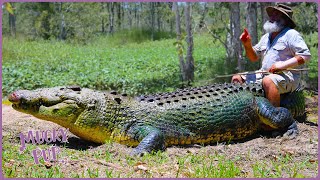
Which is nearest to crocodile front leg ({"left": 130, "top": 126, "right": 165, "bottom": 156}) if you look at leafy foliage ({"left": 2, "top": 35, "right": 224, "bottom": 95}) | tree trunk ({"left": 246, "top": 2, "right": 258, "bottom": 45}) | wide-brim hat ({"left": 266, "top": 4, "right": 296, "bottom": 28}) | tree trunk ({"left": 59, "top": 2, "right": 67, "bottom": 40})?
wide-brim hat ({"left": 266, "top": 4, "right": 296, "bottom": 28})

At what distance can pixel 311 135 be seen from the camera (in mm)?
4969

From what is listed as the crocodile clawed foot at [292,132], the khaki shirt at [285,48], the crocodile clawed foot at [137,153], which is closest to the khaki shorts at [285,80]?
the khaki shirt at [285,48]

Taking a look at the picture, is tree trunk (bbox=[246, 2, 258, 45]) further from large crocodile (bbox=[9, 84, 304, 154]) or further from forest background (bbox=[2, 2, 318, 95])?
large crocodile (bbox=[9, 84, 304, 154])

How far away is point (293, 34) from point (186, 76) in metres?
5.50

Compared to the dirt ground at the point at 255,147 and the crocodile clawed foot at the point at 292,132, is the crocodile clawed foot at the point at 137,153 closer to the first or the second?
the dirt ground at the point at 255,147

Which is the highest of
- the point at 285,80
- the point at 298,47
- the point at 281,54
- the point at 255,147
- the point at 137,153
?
the point at 298,47

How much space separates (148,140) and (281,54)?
2.10 m

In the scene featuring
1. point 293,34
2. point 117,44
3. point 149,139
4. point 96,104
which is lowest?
point 117,44

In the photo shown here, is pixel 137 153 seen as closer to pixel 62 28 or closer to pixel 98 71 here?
pixel 98 71

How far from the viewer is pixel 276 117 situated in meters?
4.95

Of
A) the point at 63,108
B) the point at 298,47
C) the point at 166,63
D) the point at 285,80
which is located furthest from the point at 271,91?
the point at 166,63

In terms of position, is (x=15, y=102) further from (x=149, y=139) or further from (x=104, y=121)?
(x=149, y=139)

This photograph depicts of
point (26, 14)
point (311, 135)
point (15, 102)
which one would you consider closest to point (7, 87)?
point (15, 102)

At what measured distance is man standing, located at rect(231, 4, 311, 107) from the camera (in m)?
4.91
